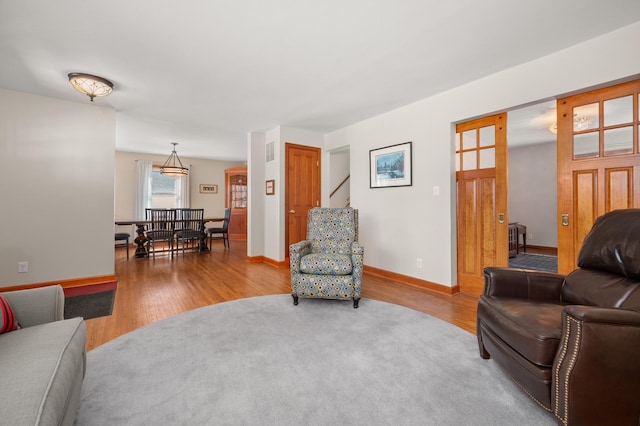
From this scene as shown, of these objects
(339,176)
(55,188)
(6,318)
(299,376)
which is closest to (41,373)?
(6,318)

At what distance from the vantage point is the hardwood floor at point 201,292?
259cm

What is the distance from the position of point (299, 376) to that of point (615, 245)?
2.08 meters

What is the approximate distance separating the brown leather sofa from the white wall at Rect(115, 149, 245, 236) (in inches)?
313

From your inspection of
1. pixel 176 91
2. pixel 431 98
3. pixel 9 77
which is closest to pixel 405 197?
pixel 431 98

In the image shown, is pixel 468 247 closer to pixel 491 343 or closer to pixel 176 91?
pixel 491 343

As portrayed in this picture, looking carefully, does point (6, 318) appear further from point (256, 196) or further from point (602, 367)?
point (256, 196)

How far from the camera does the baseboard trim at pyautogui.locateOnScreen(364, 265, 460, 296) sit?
11.0 feet

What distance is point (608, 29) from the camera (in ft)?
7.13

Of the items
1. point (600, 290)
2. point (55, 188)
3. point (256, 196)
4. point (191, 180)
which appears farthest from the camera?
point (191, 180)

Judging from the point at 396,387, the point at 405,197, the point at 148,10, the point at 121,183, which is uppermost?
the point at 148,10

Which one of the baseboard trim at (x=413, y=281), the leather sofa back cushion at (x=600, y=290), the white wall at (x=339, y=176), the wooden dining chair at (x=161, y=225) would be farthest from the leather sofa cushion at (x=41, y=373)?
the white wall at (x=339, y=176)

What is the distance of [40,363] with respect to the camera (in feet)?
3.38

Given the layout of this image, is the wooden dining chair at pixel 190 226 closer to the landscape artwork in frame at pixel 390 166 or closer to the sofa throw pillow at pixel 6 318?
the landscape artwork in frame at pixel 390 166

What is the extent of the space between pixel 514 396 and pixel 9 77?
5.34 meters
